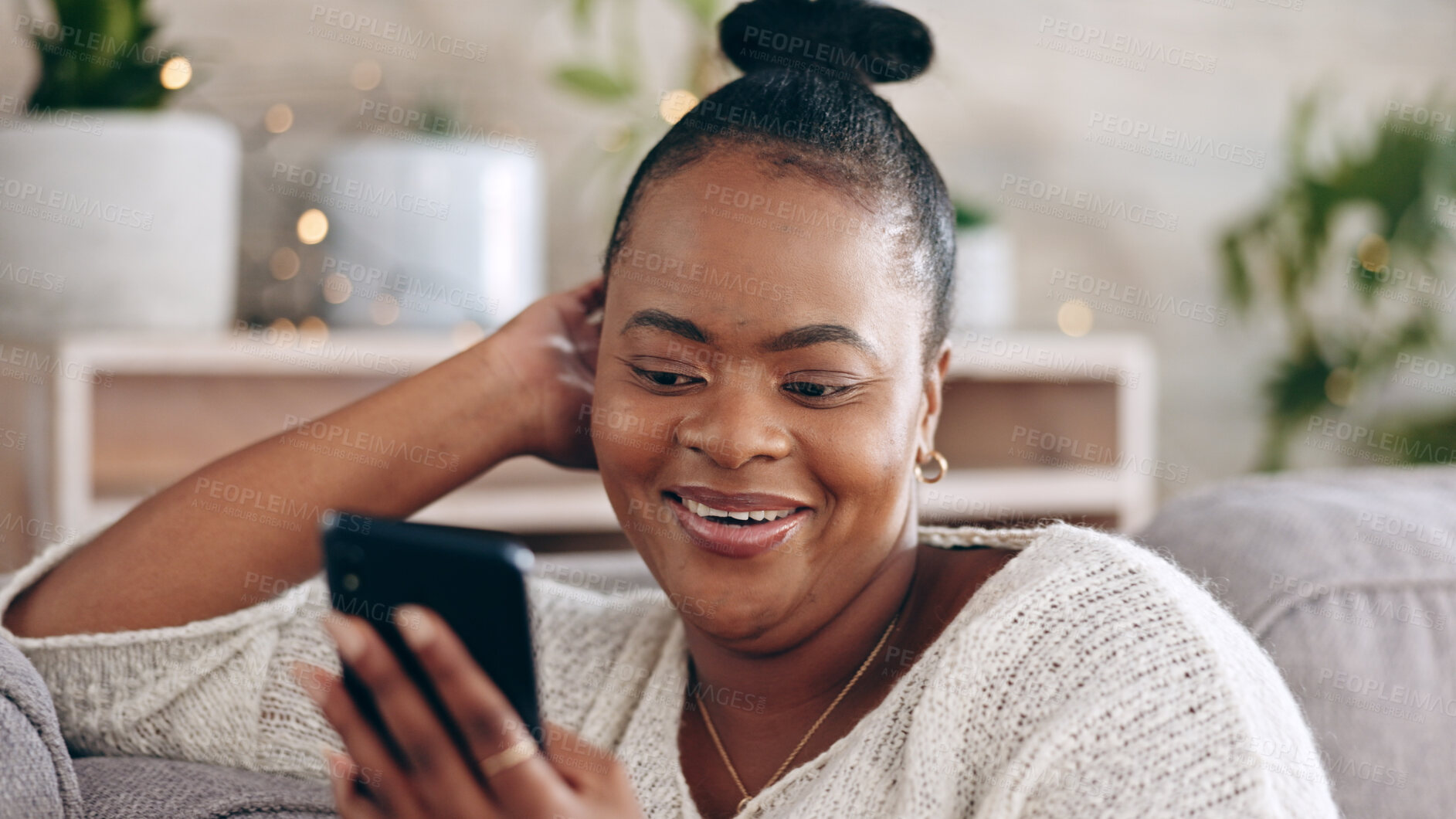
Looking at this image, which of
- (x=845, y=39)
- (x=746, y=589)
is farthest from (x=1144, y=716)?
(x=845, y=39)

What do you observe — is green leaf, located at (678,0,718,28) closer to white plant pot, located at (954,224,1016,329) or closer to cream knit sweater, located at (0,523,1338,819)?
white plant pot, located at (954,224,1016,329)

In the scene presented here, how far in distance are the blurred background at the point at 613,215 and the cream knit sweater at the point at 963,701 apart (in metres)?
0.62

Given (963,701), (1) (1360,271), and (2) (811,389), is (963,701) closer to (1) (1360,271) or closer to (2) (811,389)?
(2) (811,389)

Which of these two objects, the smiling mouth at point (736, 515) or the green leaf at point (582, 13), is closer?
the smiling mouth at point (736, 515)

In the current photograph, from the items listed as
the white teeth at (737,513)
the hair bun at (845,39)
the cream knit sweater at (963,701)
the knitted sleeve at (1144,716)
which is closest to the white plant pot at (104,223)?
the cream knit sweater at (963,701)

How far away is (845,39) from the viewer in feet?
3.49

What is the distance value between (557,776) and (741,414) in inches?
13.1

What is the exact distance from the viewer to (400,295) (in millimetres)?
1993

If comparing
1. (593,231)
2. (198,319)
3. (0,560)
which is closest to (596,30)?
(593,231)

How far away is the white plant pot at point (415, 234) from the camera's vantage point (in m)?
1.99

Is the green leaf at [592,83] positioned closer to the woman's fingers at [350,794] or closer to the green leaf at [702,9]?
the green leaf at [702,9]

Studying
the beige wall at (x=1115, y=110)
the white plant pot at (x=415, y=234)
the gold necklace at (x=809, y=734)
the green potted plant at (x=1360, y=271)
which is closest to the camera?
the gold necklace at (x=809, y=734)

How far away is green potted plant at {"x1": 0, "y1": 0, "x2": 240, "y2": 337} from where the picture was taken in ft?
5.81

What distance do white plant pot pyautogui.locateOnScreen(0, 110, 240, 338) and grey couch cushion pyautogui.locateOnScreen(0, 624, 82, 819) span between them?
1.06m
